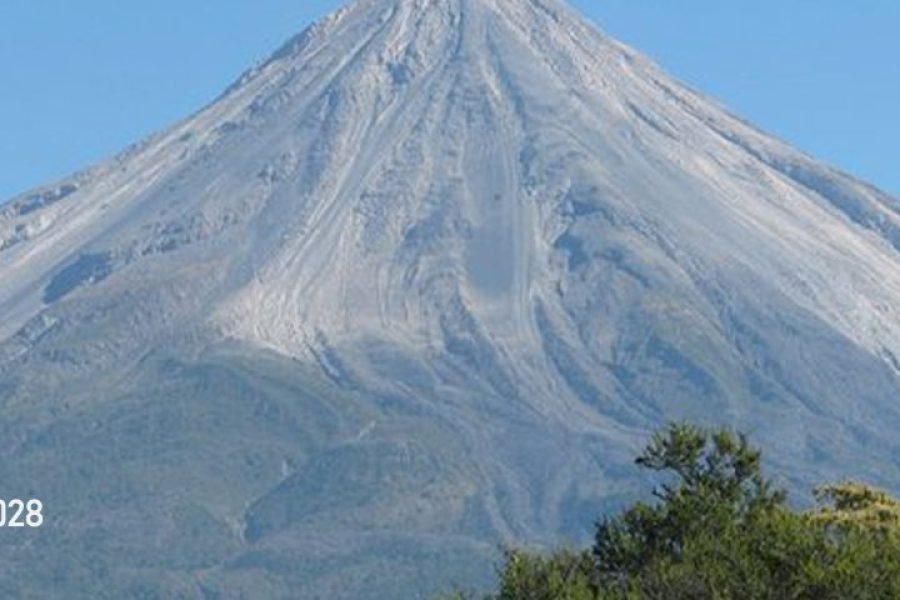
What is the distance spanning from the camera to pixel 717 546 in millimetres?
45469

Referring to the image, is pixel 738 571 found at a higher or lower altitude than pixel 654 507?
lower

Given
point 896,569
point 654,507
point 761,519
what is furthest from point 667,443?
point 896,569

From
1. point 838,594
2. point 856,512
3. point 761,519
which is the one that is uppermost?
point 856,512

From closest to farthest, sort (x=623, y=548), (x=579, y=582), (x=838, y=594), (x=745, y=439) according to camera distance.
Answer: (x=838, y=594) < (x=579, y=582) < (x=623, y=548) < (x=745, y=439)

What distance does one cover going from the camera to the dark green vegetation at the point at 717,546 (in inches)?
1715

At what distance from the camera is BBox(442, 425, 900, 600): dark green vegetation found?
43562mm

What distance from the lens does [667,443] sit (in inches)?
2048

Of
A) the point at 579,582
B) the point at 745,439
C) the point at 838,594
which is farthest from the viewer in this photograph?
the point at 745,439

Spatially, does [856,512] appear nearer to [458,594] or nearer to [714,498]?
[714,498]

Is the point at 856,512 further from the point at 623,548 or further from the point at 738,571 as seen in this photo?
the point at 738,571

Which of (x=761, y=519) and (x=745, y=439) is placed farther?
(x=745, y=439)

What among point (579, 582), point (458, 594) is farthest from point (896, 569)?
point (458, 594)

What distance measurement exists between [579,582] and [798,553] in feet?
11.2

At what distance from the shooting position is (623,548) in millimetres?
49188
